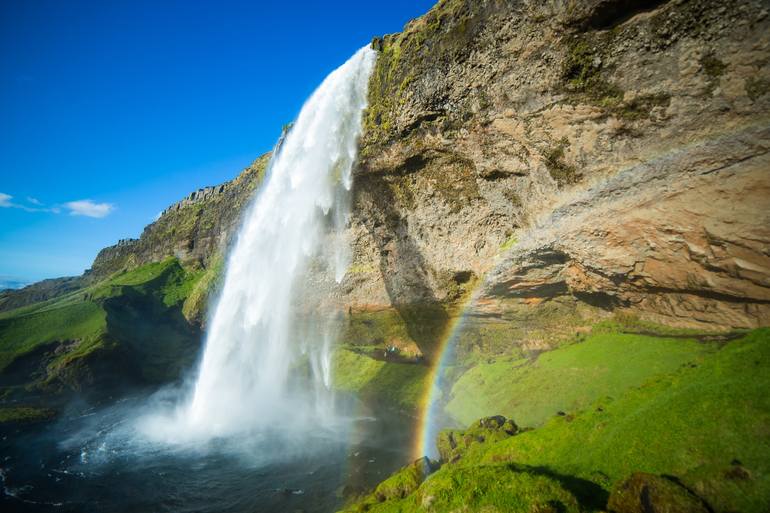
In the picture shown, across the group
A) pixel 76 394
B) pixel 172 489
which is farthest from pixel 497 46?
pixel 76 394

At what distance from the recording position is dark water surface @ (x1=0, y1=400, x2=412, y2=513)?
15992 mm

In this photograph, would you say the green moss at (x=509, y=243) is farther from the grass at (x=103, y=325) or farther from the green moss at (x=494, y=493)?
the grass at (x=103, y=325)

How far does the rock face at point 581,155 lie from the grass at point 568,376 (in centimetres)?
220

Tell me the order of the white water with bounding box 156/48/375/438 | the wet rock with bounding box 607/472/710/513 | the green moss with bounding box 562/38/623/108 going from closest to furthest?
the wet rock with bounding box 607/472/710/513
the green moss with bounding box 562/38/623/108
the white water with bounding box 156/48/375/438

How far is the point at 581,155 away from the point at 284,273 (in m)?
23.4

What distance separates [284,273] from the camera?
30.4 metres

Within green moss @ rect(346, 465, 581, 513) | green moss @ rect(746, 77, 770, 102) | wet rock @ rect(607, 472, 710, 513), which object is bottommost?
green moss @ rect(346, 465, 581, 513)

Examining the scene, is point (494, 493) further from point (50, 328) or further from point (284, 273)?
point (50, 328)

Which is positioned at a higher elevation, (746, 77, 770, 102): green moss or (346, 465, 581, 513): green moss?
(746, 77, 770, 102): green moss

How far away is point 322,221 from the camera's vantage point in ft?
92.4

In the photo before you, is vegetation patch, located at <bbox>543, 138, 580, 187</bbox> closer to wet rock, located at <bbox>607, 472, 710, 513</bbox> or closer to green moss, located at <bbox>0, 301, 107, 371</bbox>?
wet rock, located at <bbox>607, 472, 710, 513</bbox>

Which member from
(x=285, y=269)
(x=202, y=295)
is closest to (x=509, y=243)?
(x=285, y=269)

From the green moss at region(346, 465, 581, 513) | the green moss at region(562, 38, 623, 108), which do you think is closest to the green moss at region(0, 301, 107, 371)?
the green moss at region(346, 465, 581, 513)

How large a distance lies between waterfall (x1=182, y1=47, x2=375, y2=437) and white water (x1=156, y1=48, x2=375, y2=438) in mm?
86
